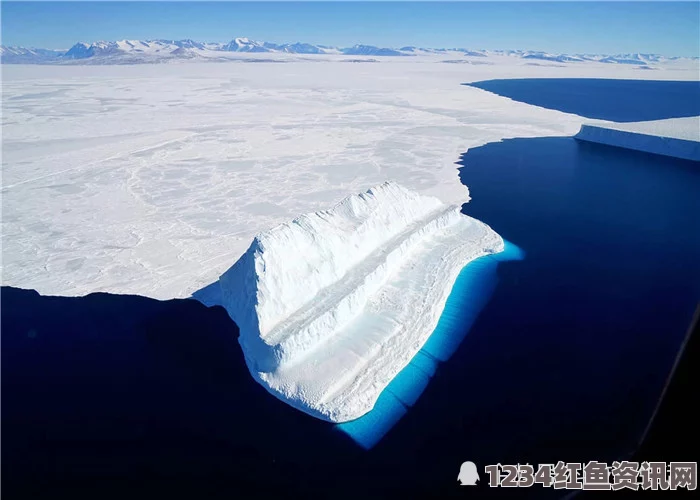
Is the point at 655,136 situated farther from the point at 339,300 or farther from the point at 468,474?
the point at 468,474

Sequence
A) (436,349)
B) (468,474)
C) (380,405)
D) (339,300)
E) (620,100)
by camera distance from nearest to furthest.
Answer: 1. (468,474)
2. (380,405)
3. (436,349)
4. (339,300)
5. (620,100)

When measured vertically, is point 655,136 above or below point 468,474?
above

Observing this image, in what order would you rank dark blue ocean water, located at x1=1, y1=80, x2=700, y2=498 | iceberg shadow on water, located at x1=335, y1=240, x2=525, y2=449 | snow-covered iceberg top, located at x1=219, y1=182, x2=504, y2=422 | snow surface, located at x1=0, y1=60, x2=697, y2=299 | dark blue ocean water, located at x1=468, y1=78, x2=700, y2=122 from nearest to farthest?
dark blue ocean water, located at x1=1, y1=80, x2=700, y2=498 < iceberg shadow on water, located at x1=335, y1=240, x2=525, y2=449 < snow-covered iceberg top, located at x1=219, y1=182, x2=504, y2=422 < snow surface, located at x1=0, y1=60, x2=697, y2=299 < dark blue ocean water, located at x1=468, y1=78, x2=700, y2=122

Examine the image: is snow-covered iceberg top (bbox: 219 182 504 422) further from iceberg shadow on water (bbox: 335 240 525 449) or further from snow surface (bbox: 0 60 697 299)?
snow surface (bbox: 0 60 697 299)

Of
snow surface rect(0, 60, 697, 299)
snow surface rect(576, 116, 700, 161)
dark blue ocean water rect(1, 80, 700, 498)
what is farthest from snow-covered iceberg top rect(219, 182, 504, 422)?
snow surface rect(576, 116, 700, 161)

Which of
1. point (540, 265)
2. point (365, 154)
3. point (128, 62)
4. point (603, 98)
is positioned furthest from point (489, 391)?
point (128, 62)

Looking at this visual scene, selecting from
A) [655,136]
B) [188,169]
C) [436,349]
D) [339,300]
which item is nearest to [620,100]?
[655,136]

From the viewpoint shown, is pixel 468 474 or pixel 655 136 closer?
pixel 468 474
